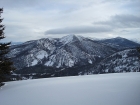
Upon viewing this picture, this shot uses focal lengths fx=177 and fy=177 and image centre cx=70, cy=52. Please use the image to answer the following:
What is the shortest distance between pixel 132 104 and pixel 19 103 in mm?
6744

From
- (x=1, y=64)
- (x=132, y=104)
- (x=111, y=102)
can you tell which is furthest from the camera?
(x=1, y=64)

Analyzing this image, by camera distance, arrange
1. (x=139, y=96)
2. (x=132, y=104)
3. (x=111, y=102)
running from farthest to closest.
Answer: (x=139, y=96) < (x=111, y=102) < (x=132, y=104)

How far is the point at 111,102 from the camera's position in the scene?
1000cm

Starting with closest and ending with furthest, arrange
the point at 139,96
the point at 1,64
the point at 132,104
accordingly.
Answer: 1. the point at 132,104
2. the point at 139,96
3. the point at 1,64

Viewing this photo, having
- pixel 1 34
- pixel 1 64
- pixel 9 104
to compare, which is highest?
pixel 1 34

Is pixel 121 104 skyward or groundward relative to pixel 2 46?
groundward

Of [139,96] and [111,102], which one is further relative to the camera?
[139,96]

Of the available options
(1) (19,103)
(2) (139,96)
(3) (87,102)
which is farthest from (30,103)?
(2) (139,96)

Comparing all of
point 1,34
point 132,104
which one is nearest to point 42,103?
→ point 132,104

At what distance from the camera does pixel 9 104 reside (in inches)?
436

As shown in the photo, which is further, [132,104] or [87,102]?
[87,102]

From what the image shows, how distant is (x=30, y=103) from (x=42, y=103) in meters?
0.78

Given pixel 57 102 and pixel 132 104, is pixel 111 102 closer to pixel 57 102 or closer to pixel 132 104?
pixel 132 104

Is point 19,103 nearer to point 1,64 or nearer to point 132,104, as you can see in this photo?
point 132,104
